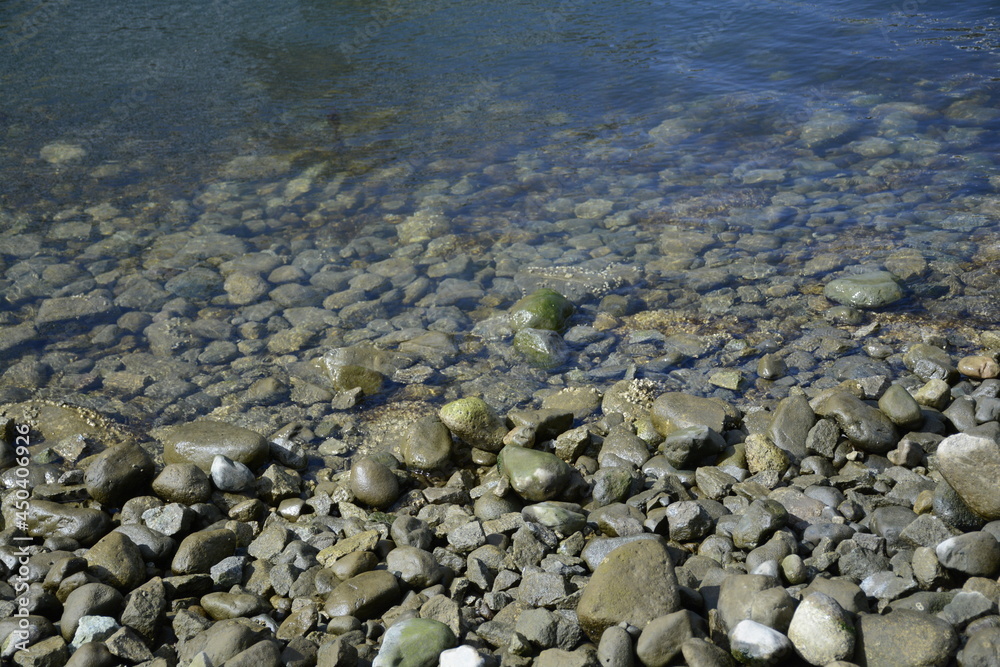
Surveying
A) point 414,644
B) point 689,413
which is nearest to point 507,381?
point 689,413

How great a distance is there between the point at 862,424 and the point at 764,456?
0.62 meters

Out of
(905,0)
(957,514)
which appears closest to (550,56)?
(905,0)

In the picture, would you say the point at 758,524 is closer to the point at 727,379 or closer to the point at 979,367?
the point at 727,379

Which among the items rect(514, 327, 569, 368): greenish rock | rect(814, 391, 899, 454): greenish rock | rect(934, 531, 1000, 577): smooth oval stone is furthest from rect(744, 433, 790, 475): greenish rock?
rect(514, 327, 569, 368): greenish rock

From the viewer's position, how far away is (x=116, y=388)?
5.74 m

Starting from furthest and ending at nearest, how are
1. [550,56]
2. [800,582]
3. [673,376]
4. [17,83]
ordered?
[550,56] < [17,83] < [673,376] < [800,582]

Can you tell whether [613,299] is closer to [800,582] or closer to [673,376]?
[673,376]

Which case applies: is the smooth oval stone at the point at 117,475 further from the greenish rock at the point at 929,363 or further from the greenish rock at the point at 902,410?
the greenish rock at the point at 929,363

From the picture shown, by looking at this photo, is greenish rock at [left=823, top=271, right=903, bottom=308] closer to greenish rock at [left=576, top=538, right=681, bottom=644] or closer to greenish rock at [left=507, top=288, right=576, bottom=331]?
greenish rock at [left=507, top=288, right=576, bottom=331]

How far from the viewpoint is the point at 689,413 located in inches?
193

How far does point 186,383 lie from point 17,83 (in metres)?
10.8

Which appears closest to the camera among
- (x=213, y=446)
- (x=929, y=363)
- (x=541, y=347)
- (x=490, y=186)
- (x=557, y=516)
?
(x=557, y=516)

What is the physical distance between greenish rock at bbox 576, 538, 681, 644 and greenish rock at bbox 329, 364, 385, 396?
9.20ft

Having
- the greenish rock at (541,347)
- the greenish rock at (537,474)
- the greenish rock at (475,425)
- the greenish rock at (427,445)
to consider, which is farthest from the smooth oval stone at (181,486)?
the greenish rock at (541,347)
